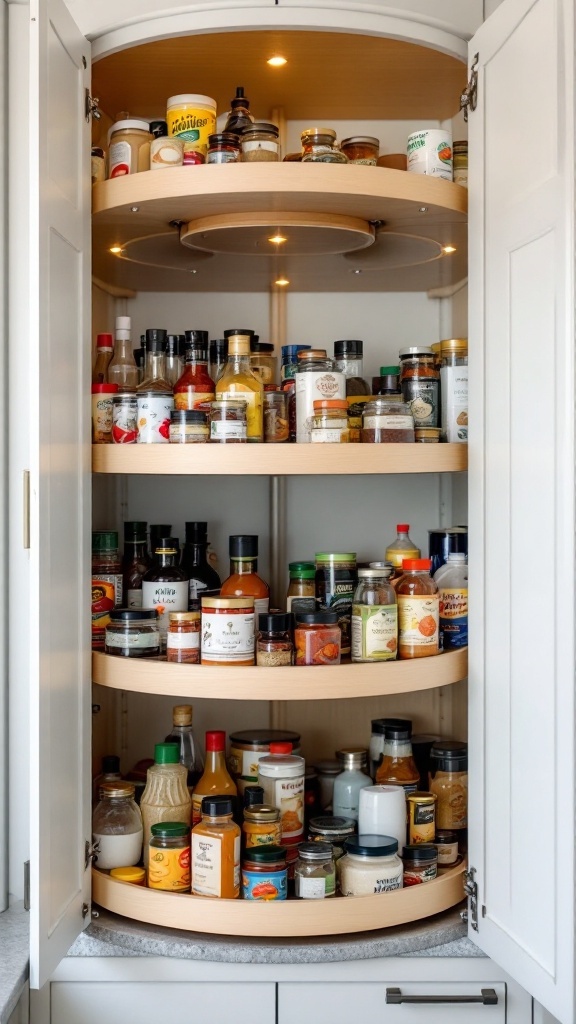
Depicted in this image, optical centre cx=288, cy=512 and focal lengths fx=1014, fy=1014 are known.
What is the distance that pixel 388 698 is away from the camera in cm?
199

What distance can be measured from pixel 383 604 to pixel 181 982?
2.12 ft

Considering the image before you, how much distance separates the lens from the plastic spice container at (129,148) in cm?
161

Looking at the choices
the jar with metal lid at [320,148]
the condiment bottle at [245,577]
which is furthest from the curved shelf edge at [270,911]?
the jar with metal lid at [320,148]

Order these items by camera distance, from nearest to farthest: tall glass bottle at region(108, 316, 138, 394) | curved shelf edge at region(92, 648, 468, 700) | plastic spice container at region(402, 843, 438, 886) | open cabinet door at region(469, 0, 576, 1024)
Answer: open cabinet door at region(469, 0, 576, 1024) < curved shelf edge at region(92, 648, 468, 700) < plastic spice container at region(402, 843, 438, 886) < tall glass bottle at region(108, 316, 138, 394)

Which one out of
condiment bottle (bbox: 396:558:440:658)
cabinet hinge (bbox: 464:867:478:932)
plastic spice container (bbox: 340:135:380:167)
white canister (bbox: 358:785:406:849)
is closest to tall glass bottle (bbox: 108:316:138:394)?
plastic spice container (bbox: 340:135:380:167)

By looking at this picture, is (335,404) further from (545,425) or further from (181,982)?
(181,982)

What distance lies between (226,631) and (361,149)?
31.6 inches

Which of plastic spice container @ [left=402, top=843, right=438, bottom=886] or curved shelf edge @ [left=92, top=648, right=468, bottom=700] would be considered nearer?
curved shelf edge @ [left=92, top=648, right=468, bottom=700]

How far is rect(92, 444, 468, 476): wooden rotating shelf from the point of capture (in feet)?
4.91

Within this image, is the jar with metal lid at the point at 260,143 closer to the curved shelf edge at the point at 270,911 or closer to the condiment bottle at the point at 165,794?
the condiment bottle at the point at 165,794

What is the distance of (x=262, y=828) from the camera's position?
158cm

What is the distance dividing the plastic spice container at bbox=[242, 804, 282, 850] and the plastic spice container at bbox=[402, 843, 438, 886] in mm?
208

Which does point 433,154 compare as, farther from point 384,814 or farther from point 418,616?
point 384,814

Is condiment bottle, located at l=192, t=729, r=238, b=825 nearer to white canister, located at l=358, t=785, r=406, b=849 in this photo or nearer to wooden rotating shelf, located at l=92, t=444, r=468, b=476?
white canister, located at l=358, t=785, r=406, b=849
